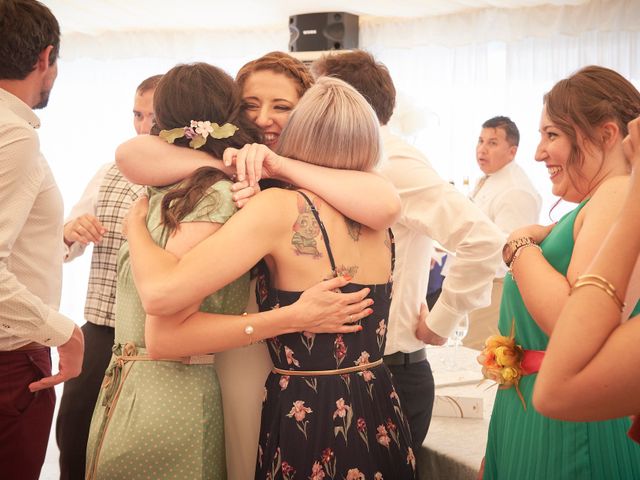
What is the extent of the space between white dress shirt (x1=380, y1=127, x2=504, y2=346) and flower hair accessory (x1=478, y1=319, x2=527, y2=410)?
1.66 ft

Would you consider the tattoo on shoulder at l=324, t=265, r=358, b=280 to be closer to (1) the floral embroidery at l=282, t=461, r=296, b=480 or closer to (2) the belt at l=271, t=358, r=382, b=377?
(2) the belt at l=271, t=358, r=382, b=377

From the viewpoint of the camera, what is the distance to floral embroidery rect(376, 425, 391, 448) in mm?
1587

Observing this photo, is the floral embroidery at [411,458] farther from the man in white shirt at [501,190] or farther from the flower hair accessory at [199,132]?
the man in white shirt at [501,190]

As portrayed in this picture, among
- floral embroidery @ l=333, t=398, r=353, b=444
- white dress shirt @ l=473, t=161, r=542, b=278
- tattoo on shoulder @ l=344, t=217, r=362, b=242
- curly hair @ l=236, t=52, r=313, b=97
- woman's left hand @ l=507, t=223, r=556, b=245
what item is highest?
curly hair @ l=236, t=52, r=313, b=97

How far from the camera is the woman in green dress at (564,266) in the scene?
4.69 feet

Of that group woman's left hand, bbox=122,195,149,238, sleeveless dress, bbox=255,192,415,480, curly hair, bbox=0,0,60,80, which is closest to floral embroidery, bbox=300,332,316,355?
sleeveless dress, bbox=255,192,415,480

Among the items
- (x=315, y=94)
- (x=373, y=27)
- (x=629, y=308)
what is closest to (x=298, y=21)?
(x=373, y=27)

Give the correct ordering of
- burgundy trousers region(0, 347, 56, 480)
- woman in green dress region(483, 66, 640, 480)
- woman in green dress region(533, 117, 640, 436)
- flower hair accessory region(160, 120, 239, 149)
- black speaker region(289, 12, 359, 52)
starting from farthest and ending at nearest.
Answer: black speaker region(289, 12, 359, 52) < burgundy trousers region(0, 347, 56, 480) < flower hair accessory region(160, 120, 239, 149) < woman in green dress region(483, 66, 640, 480) < woman in green dress region(533, 117, 640, 436)

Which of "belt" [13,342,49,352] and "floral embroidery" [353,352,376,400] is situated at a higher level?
"floral embroidery" [353,352,376,400]

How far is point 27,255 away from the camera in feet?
6.14

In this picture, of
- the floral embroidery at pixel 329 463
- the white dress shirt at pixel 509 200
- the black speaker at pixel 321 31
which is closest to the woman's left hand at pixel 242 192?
the floral embroidery at pixel 329 463

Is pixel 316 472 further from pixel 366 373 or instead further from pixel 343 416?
pixel 366 373

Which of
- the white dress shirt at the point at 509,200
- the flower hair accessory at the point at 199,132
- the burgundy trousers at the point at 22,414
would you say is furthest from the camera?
the white dress shirt at the point at 509,200

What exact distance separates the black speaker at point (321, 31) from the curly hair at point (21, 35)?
4923mm
